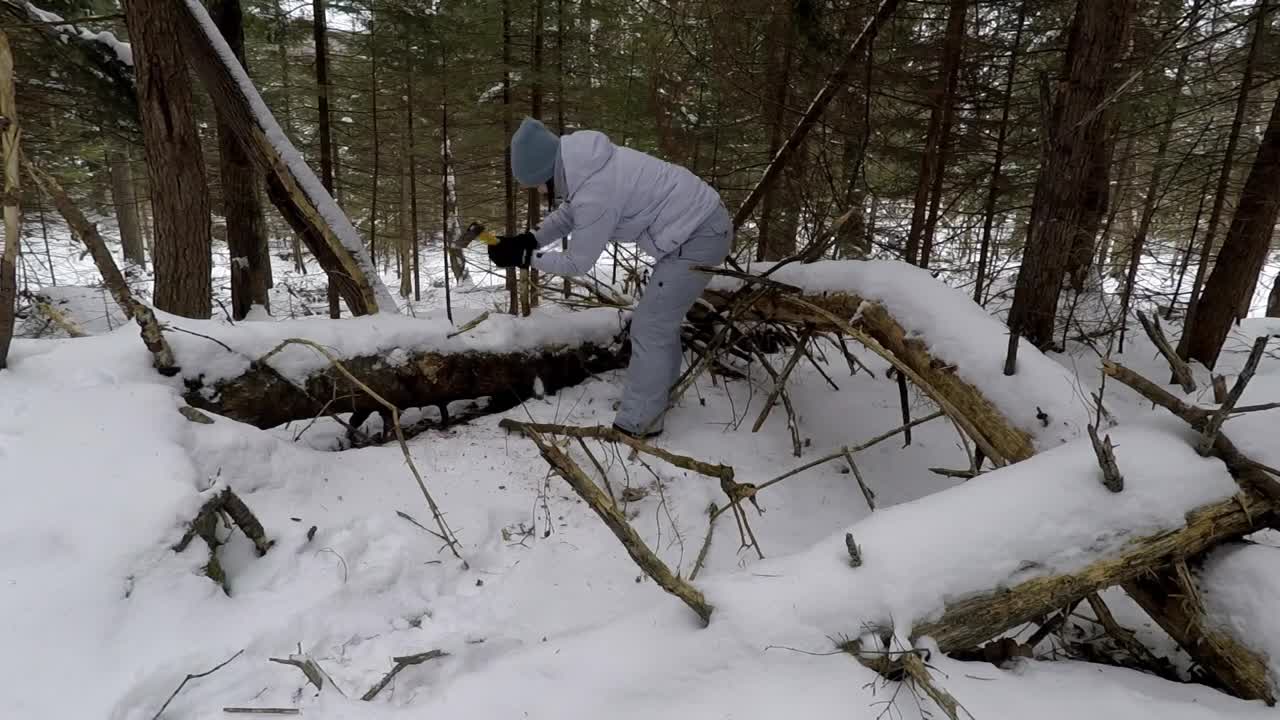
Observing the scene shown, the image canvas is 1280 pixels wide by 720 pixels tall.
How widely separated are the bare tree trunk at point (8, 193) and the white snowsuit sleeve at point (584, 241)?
7.61ft

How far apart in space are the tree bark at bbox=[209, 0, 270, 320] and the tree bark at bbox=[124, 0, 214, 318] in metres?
1.98

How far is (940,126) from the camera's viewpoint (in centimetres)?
625

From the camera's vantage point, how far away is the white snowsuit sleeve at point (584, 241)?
337 cm

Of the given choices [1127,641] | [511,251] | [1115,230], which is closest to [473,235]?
[511,251]

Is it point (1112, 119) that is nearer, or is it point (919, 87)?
point (1112, 119)

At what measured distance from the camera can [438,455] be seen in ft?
11.2

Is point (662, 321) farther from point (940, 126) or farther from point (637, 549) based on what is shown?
point (940, 126)

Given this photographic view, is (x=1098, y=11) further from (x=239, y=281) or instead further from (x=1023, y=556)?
(x=239, y=281)

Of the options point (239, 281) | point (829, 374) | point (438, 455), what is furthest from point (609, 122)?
point (438, 455)

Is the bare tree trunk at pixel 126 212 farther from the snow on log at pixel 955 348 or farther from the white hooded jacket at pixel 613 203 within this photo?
the snow on log at pixel 955 348

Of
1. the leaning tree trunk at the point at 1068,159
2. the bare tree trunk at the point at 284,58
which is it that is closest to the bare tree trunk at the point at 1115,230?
the leaning tree trunk at the point at 1068,159

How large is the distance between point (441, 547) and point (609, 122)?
8890mm

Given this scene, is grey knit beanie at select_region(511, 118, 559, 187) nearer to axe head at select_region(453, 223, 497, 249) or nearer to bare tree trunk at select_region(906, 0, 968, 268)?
axe head at select_region(453, 223, 497, 249)

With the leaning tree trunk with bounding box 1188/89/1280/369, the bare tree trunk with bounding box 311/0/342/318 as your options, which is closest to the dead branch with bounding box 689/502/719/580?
the leaning tree trunk with bounding box 1188/89/1280/369
